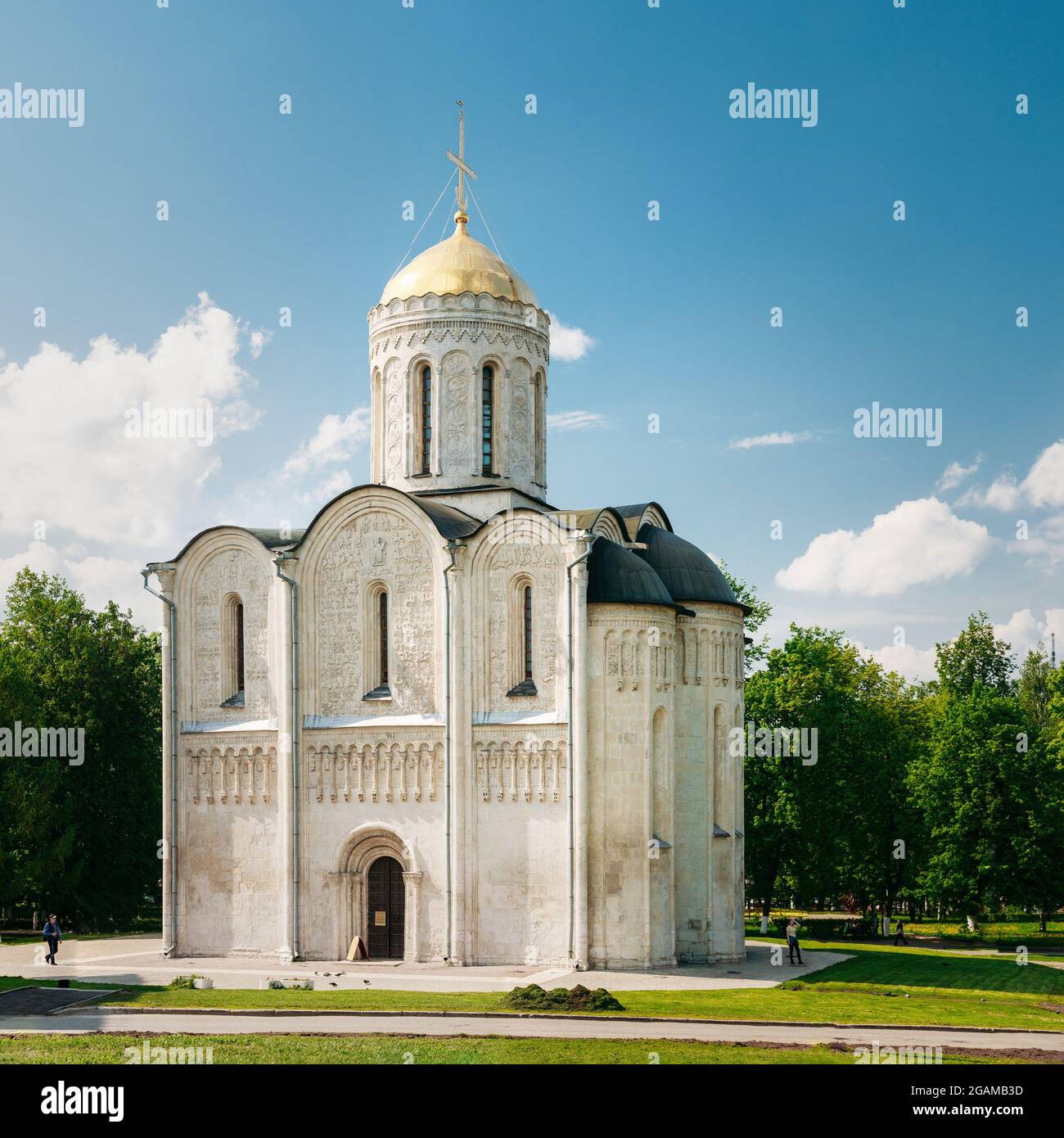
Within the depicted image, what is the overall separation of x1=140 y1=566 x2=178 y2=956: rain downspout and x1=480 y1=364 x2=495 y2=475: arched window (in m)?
8.45

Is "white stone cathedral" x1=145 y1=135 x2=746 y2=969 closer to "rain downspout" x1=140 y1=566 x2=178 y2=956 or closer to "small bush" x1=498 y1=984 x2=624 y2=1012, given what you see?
"rain downspout" x1=140 y1=566 x2=178 y2=956

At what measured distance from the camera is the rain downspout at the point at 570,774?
96.1 feet

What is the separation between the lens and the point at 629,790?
29.5 metres

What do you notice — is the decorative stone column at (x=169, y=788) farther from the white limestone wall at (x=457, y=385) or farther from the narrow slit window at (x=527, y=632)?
the narrow slit window at (x=527, y=632)

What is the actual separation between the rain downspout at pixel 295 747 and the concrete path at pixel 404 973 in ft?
3.66

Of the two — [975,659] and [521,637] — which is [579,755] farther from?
[975,659]

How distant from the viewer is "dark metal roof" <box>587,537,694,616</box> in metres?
30.1

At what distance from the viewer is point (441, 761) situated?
30844 mm

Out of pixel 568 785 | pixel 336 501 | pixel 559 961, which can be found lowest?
pixel 559 961

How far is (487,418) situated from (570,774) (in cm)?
983

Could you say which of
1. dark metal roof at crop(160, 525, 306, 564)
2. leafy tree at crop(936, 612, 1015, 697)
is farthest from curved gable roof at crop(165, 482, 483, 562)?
leafy tree at crop(936, 612, 1015, 697)

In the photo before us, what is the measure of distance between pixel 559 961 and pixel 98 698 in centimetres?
2077
